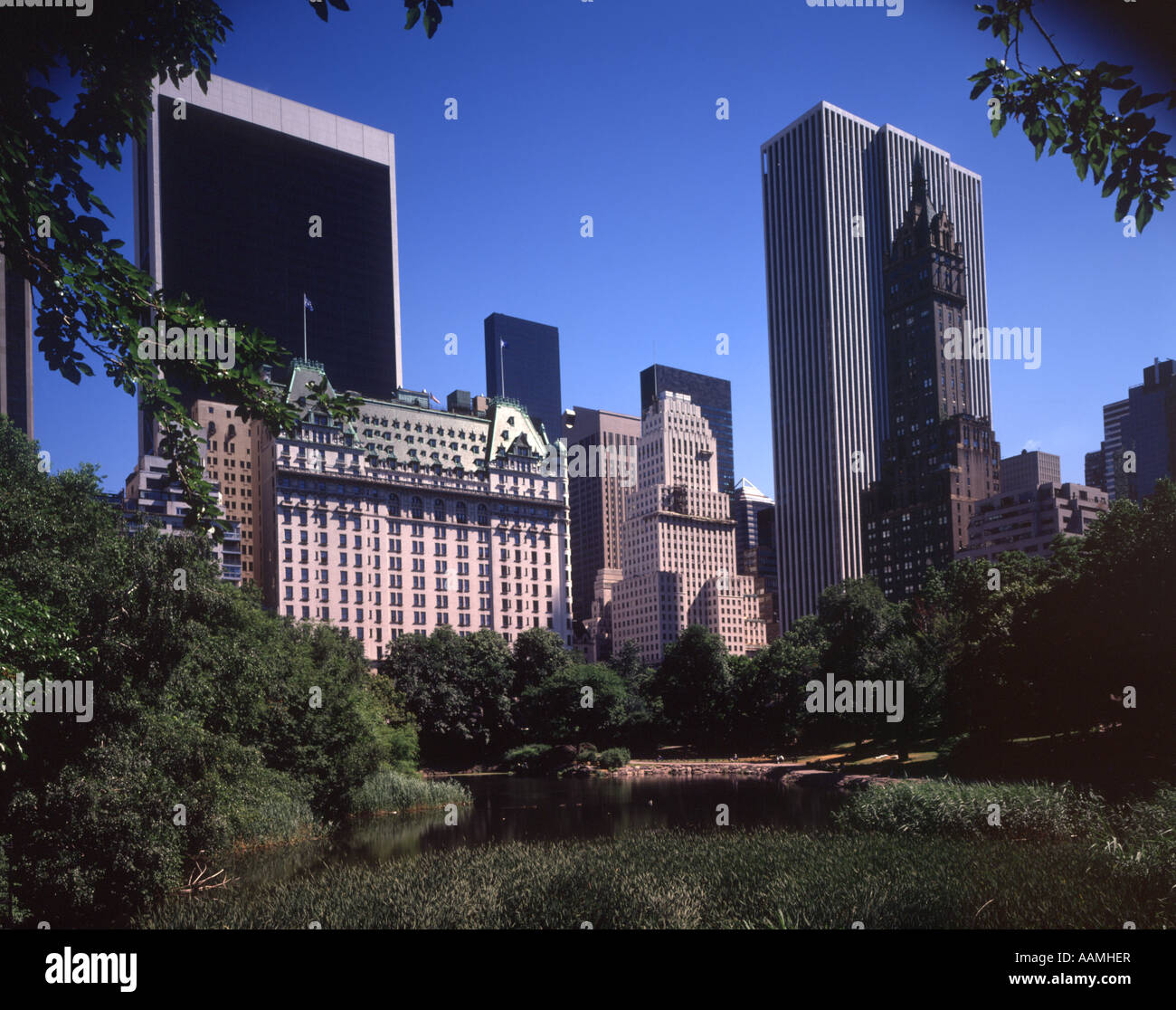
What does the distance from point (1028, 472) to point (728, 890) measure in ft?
250

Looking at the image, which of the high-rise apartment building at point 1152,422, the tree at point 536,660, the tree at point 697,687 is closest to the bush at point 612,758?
the tree at point 697,687

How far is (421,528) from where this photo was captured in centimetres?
6481

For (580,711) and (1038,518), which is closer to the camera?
(580,711)

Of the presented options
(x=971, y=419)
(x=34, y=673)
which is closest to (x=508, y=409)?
(x=971, y=419)

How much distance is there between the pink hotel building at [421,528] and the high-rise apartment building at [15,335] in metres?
25.4

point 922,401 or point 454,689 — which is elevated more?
point 922,401

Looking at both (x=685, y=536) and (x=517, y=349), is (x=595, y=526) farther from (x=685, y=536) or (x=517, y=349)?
(x=517, y=349)

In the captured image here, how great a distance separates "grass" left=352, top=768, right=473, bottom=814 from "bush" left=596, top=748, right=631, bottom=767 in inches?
480

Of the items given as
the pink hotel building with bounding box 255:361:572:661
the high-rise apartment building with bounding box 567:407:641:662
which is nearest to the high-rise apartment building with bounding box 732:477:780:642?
the pink hotel building with bounding box 255:361:572:661

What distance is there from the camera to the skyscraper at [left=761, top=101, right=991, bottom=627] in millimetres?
17969

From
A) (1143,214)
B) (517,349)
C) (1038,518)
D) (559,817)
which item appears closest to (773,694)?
(559,817)

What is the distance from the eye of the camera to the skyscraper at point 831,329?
1797 cm

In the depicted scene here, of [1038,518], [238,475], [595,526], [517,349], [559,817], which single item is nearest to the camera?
[517,349]
